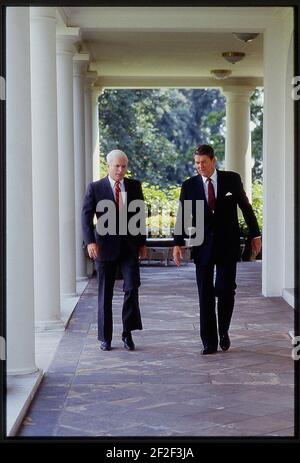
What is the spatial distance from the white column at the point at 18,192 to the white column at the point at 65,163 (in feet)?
17.4

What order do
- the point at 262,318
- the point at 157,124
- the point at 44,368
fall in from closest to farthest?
the point at 44,368 < the point at 262,318 < the point at 157,124

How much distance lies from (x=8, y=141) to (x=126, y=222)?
1.98 meters

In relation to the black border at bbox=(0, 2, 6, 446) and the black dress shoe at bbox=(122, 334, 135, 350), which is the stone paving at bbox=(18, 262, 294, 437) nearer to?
the black dress shoe at bbox=(122, 334, 135, 350)

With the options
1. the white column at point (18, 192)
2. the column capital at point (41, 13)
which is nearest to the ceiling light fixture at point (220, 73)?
the column capital at point (41, 13)

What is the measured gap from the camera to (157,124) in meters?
41.2

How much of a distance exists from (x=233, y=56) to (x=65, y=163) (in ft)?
17.3

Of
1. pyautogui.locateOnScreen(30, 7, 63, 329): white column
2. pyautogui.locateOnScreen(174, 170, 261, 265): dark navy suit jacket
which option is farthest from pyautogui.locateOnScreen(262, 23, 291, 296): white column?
pyautogui.locateOnScreen(174, 170, 261, 265): dark navy suit jacket

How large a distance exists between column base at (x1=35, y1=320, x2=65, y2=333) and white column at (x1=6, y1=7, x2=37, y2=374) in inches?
108

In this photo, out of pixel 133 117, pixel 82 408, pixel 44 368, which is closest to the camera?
pixel 82 408

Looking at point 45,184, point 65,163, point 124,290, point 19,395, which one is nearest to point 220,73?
point 65,163

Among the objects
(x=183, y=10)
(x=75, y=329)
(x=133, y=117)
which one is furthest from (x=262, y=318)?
(x=133, y=117)

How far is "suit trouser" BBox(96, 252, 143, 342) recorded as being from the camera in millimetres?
8438

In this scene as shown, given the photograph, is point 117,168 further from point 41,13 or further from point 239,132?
point 239,132

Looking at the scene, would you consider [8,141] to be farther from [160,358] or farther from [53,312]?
[53,312]
